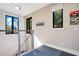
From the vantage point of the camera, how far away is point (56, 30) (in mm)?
2252

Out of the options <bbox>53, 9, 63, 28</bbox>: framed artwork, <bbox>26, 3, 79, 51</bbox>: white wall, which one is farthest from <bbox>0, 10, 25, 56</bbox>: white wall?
<bbox>53, 9, 63, 28</bbox>: framed artwork

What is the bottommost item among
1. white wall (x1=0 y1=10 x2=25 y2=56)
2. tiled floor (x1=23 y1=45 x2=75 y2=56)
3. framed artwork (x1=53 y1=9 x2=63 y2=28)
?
tiled floor (x1=23 y1=45 x2=75 y2=56)

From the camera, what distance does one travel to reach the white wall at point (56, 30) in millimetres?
2241

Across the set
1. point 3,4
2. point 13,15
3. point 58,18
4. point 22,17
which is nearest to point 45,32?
point 58,18

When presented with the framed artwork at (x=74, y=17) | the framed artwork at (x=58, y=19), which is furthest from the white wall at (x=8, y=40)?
the framed artwork at (x=74, y=17)

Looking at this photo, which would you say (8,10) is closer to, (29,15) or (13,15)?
(13,15)

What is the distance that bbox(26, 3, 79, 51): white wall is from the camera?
88.2 inches

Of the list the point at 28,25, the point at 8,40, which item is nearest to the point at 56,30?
the point at 28,25

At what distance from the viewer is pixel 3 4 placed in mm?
2092

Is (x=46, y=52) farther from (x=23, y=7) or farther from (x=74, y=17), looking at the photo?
(x=23, y=7)

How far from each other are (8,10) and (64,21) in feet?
3.86

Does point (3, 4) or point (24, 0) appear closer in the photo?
point (24, 0)

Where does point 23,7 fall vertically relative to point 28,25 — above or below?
above

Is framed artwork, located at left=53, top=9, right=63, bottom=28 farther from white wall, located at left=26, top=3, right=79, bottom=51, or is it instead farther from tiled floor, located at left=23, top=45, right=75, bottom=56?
tiled floor, located at left=23, top=45, right=75, bottom=56
